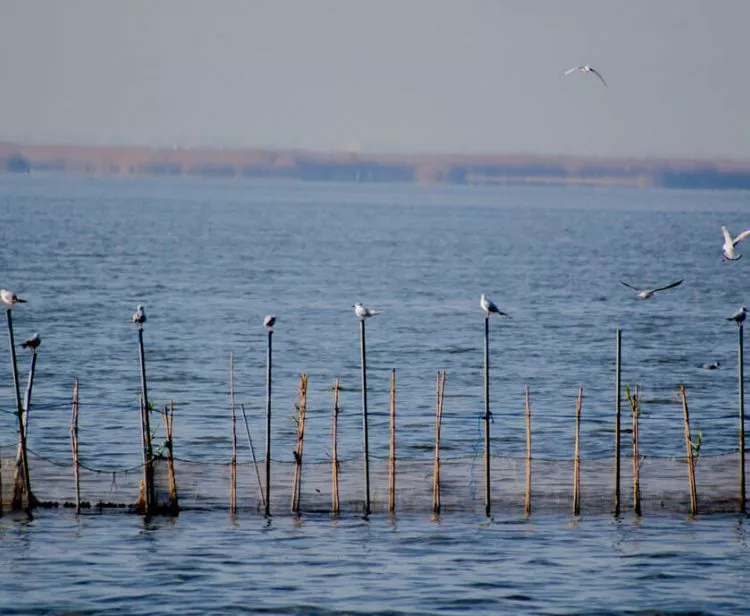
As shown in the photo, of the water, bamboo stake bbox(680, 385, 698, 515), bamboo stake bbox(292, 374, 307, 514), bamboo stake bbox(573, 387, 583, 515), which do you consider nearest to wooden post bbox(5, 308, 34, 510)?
the water

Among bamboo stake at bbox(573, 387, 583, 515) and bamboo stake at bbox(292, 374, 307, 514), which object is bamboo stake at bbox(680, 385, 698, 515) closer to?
bamboo stake at bbox(573, 387, 583, 515)

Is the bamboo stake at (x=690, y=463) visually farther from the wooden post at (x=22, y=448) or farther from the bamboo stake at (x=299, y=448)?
the wooden post at (x=22, y=448)

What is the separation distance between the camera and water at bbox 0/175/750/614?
23359 mm

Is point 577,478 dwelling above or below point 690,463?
below

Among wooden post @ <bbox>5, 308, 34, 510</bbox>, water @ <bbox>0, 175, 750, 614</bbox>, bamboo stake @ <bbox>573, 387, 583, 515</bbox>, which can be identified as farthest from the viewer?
bamboo stake @ <bbox>573, 387, 583, 515</bbox>

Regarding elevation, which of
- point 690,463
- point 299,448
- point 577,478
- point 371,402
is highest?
point 299,448

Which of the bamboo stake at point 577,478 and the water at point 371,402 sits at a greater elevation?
the bamboo stake at point 577,478

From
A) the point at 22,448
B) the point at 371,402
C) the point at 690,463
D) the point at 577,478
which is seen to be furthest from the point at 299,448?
the point at 371,402

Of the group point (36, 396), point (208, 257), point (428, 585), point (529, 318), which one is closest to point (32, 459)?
point (428, 585)

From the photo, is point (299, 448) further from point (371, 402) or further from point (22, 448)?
→ point (371, 402)

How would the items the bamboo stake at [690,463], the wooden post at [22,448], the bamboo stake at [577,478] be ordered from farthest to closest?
the bamboo stake at [577,478] < the bamboo stake at [690,463] < the wooden post at [22,448]

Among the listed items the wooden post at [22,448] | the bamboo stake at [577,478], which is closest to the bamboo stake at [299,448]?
the wooden post at [22,448]

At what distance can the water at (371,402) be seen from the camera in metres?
23.4

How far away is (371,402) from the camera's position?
137 feet
